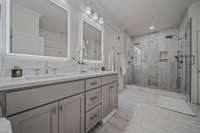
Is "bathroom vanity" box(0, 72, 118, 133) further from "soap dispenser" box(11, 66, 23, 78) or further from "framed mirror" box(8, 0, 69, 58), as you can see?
"framed mirror" box(8, 0, 69, 58)

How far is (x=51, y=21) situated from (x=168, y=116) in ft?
8.67

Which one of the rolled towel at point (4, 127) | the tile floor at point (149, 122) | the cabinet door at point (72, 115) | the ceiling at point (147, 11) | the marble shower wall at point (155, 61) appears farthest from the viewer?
the marble shower wall at point (155, 61)

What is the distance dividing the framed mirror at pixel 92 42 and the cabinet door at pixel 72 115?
1.13 metres

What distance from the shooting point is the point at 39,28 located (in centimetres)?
135

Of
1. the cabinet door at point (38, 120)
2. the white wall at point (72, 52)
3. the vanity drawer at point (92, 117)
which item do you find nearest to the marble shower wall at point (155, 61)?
the white wall at point (72, 52)

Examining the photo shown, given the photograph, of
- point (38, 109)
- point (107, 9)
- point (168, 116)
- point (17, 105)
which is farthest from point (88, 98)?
point (107, 9)

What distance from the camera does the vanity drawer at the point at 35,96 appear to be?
62 cm

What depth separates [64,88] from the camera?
950 mm

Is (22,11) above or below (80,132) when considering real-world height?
above

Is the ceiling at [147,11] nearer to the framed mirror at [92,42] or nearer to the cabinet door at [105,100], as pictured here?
the framed mirror at [92,42]

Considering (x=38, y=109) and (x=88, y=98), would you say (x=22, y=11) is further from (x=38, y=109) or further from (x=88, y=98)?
(x=88, y=98)

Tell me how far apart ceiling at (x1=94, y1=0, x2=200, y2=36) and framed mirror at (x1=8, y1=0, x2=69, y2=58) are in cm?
123

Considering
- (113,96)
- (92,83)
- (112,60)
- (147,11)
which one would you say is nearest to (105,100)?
(113,96)

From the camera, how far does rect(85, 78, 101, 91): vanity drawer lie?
1.25m
